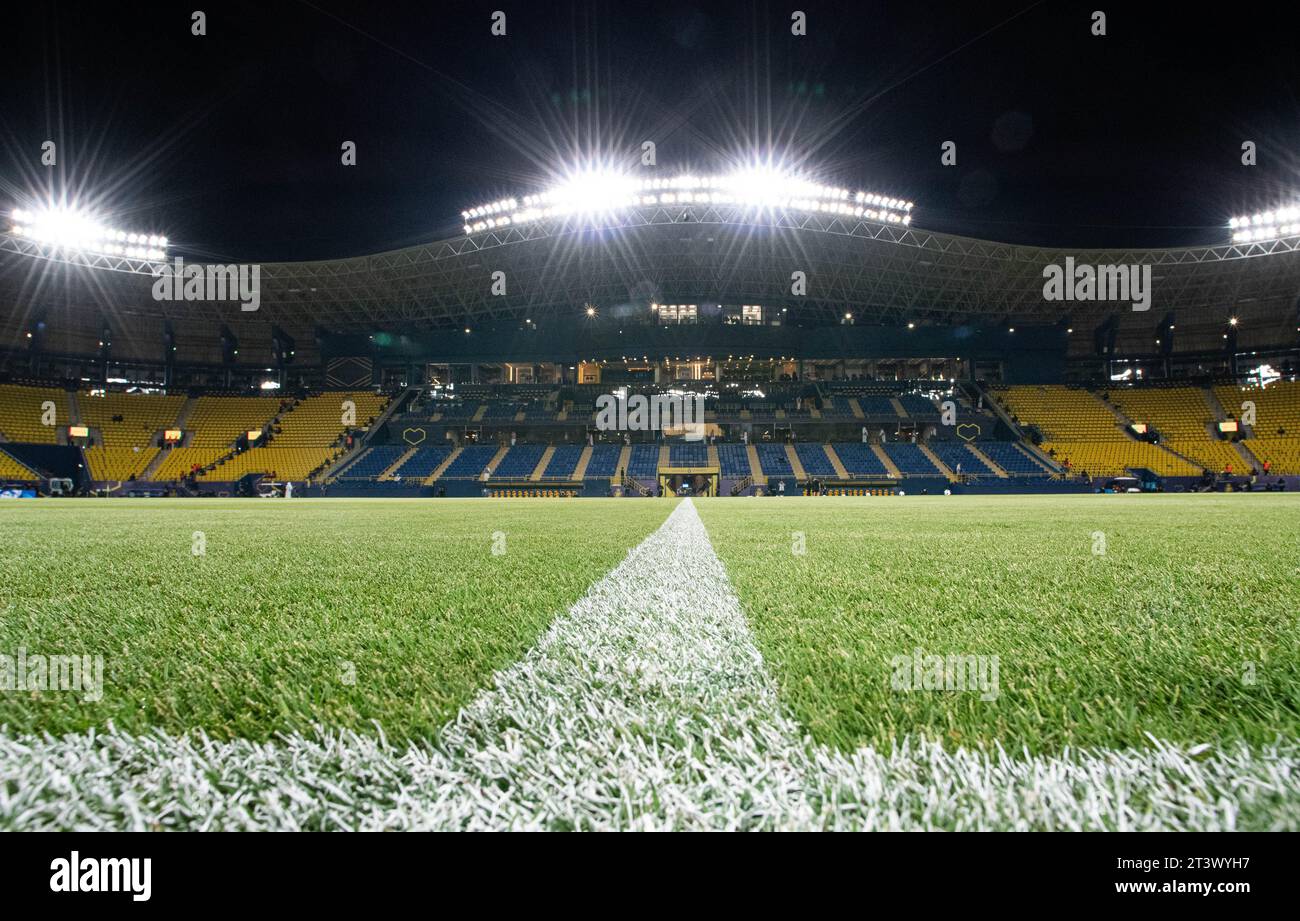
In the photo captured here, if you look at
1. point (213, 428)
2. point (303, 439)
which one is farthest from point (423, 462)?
point (213, 428)

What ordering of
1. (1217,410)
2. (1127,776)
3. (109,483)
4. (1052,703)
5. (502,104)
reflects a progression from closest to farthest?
(1127,776) < (1052,703) < (502,104) < (109,483) < (1217,410)

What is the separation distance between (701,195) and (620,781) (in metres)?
28.7

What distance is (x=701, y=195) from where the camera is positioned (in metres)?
26.5

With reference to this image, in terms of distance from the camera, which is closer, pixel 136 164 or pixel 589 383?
pixel 136 164

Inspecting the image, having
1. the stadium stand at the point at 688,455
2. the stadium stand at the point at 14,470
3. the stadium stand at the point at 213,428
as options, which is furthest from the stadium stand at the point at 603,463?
the stadium stand at the point at 14,470

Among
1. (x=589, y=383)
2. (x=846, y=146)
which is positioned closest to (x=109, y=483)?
(x=589, y=383)

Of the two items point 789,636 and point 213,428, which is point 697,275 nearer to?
point 213,428

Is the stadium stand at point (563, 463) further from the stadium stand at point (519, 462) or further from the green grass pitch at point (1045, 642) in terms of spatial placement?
the green grass pitch at point (1045, 642)

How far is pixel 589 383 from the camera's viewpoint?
42469mm

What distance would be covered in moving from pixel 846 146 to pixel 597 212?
11610 millimetres

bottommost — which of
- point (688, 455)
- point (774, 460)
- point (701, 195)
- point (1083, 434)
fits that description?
point (774, 460)

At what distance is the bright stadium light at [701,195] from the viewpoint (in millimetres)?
26078

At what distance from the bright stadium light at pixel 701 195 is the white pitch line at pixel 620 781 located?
28131 millimetres
